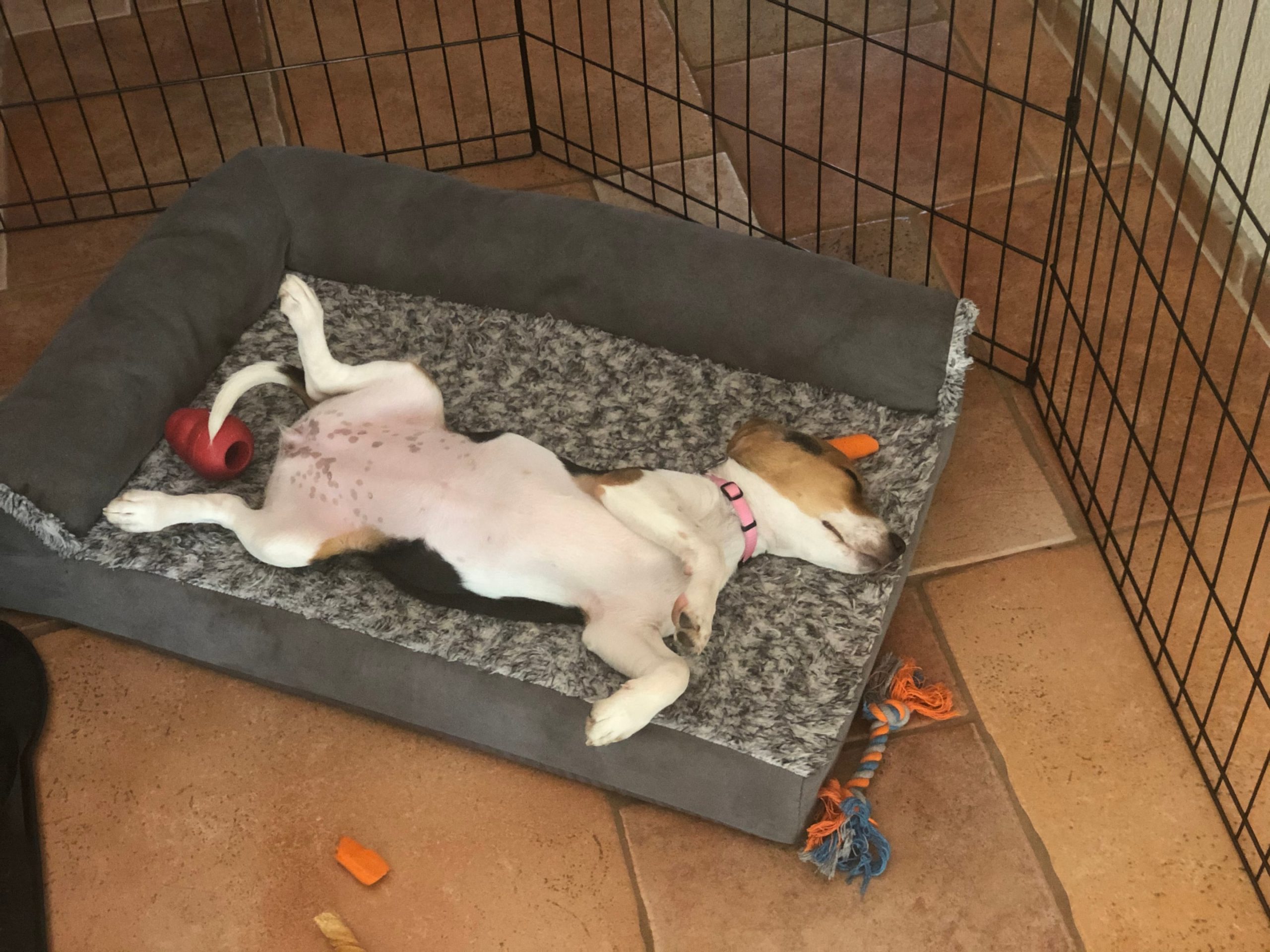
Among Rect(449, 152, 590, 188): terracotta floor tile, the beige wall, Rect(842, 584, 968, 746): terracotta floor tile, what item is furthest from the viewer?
Rect(449, 152, 590, 188): terracotta floor tile

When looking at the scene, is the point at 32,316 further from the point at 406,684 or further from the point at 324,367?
the point at 406,684

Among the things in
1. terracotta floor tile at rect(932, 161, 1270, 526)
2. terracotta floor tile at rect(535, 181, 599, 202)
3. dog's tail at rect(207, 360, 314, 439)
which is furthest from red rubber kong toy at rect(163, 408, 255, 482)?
terracotta floor tile at rect(932, 161, 1270, 526)

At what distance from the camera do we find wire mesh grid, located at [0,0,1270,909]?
2514mm

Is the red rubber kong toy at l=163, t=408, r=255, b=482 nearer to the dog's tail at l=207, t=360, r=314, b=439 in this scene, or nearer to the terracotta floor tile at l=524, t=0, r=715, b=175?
the dog's tail at l=207, t=360, r=314, b=439

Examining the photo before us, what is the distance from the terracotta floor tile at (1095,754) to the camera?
1978 millimetres

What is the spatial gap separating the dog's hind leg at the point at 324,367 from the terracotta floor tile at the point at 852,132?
3.57 ft

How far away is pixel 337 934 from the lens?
6.50ft

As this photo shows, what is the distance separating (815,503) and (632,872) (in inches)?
25.8

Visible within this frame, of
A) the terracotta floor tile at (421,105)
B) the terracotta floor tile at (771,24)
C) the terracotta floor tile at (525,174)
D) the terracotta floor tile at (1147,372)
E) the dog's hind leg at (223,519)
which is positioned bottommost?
the terracotta floor tile at (1147,372)

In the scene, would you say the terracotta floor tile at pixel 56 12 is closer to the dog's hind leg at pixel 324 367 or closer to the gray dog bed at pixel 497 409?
the gray dog bed at pixel 497 409

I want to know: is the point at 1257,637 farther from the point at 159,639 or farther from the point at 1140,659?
the point at 159,639

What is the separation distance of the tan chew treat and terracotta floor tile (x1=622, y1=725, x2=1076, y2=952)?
0.45 metres

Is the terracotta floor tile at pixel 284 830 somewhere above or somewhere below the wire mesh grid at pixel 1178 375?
below

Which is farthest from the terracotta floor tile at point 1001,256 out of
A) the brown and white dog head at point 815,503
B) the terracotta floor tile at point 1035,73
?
the brown and white dog head at point 815,503
